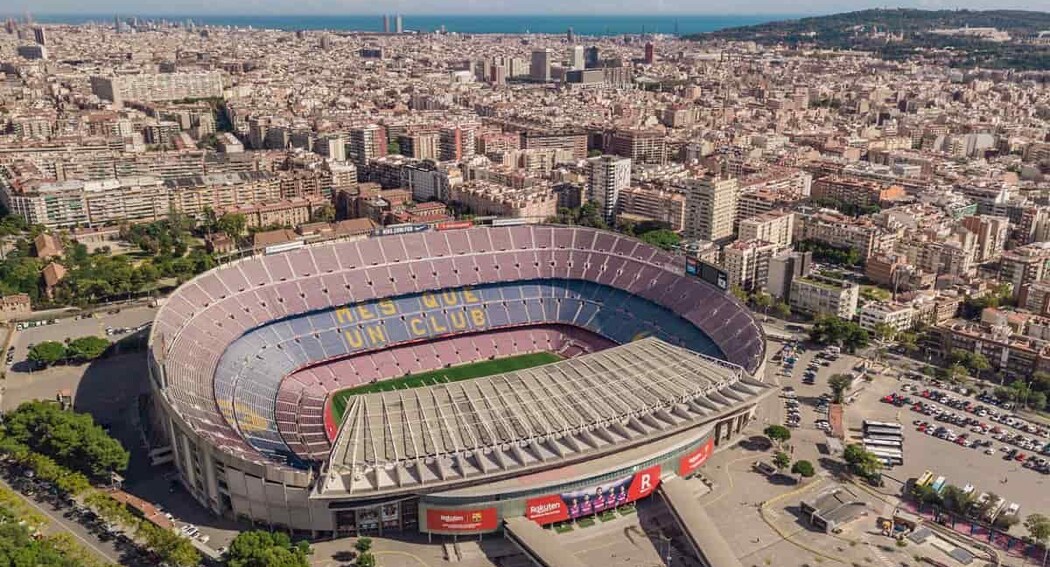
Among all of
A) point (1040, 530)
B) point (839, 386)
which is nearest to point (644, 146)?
point (839, 386)

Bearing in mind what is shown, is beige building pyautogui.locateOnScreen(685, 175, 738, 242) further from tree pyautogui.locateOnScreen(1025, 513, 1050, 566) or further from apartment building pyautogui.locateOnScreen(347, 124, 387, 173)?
apartment building pyautogui.locateOnScreen(347, 124, 387, 173)

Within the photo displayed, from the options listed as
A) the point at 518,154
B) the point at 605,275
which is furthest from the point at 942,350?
the point at 518,154

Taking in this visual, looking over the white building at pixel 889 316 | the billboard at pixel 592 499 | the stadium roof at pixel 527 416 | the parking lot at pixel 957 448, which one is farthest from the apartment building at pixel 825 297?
the billboard at pixel 592 499

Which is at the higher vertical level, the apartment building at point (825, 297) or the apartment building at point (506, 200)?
the apartment building at point (506, 200)

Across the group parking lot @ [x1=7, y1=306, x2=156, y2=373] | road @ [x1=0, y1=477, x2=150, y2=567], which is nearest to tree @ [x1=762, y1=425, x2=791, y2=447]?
road @ [x1=0, y1=477, x2=150, y2=567]

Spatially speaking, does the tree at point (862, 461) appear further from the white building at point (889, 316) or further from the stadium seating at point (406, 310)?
the white building at point (889, 316)
